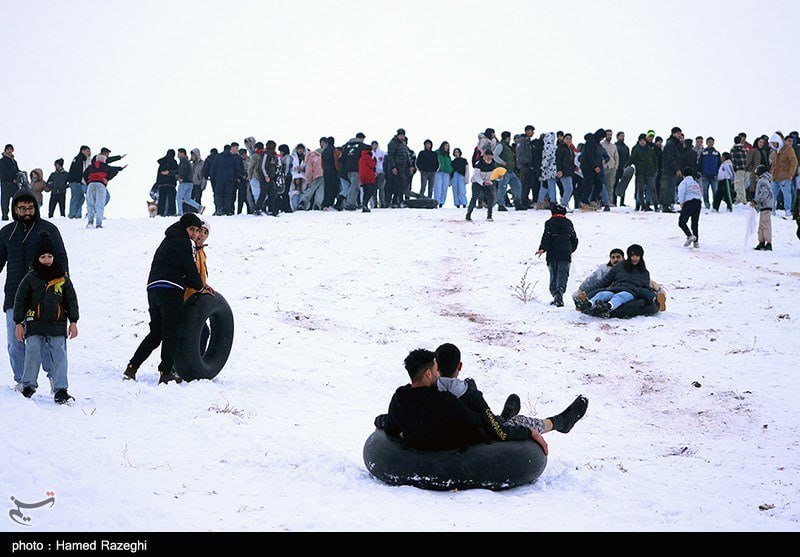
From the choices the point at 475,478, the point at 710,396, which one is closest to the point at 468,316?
the point at 710,396

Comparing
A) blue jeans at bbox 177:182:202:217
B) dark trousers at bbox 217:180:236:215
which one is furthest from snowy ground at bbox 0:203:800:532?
blue jeans at bbox 177:182:202:217

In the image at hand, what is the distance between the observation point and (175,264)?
10367mm

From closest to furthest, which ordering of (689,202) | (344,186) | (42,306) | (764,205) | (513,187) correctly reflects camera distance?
(42,306), (764,205), (689,202), (513,187), (344,186)

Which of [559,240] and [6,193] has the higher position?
[6,193]

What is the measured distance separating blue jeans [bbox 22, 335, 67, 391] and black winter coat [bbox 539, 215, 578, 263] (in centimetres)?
911

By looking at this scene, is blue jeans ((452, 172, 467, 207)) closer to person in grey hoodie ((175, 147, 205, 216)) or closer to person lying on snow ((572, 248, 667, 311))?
person in grey hoodie ((175, 147, 205, 216))

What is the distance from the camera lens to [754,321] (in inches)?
576

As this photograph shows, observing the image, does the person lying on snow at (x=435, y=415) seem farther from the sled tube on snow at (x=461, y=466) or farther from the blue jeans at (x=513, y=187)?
the blue jeans at (x=513, y=187)

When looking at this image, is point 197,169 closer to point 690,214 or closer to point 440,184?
point 440,184

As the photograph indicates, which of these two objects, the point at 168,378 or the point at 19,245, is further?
the point at 168,378

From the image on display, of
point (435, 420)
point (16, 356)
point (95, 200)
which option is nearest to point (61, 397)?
point (16, 356)

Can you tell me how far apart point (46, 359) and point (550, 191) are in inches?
783
